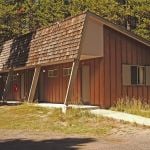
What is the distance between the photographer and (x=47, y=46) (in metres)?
27.4

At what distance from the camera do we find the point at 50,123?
19.1 m

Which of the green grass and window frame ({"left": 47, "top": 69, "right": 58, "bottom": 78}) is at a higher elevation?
window frame ({"left": 47, "top": 69, "right": 58, "bottom": 78})

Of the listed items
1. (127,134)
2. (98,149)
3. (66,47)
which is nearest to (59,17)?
(66,47)

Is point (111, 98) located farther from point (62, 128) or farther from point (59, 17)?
point (59, 17)

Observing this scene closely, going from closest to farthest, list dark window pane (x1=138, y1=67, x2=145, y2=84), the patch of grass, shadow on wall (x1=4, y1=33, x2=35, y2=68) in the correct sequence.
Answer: the patch of grass
dark window pane (x1=138, y1=67, x2=145, y2=84)
shadow on wall (x1=4, y1=33, x2=35, y2=68)

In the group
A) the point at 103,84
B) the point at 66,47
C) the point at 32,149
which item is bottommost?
the point at 32,149

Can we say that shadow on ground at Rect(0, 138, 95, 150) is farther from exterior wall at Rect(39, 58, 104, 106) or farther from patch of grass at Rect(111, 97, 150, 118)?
exterior wall at Rect(39, 58, 104, 106)

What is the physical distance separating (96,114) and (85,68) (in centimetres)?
674

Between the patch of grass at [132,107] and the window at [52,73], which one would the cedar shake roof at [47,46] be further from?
the patch of grass at [132,107]

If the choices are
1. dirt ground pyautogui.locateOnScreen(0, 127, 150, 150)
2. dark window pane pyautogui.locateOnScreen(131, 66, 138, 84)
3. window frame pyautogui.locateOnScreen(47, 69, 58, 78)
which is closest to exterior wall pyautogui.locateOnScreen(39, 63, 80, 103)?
window frame pyautogui.locateOnScreen(47, 69, 58, 78)

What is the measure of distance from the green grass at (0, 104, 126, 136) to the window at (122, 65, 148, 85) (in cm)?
547

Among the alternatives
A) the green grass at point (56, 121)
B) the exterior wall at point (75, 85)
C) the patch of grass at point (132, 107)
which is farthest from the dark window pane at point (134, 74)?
the green grass at point (56, 121)

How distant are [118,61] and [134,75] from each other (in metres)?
1.65

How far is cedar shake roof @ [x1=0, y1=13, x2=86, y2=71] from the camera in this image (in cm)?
2427
